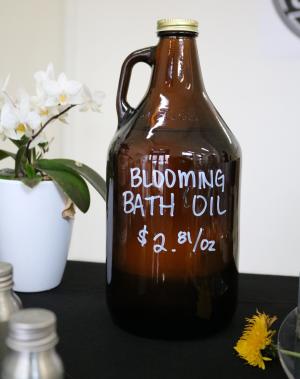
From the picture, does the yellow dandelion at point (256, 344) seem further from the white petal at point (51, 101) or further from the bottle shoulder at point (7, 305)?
the white petal at point (51, 101)

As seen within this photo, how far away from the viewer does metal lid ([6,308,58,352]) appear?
33 centimetres

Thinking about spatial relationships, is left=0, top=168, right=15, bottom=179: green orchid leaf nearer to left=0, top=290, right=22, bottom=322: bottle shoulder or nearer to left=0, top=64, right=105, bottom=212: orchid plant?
left=0, top=64, right=105, bottom=212: orchid plant

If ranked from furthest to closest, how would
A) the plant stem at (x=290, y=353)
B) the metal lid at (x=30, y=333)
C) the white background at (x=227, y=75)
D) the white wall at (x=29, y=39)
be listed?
the white background at (x=227, y=75) → the white wall at (x=29, y=39) → the plant stem at (x=290, y=353) → the metal lid at (x=30, y=333)

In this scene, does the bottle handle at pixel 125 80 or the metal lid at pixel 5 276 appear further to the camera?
the bottle handle at pixel 125 80

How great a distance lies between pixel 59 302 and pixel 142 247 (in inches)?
7.3

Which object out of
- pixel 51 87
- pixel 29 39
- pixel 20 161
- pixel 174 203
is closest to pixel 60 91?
pixel 51 87

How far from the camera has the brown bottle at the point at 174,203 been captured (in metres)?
0.54

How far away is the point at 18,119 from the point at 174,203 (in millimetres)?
248

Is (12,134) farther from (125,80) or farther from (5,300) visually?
(5,300)

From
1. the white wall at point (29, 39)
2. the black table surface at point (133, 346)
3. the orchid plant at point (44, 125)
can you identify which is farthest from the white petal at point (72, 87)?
the white wall at point (29, 39)

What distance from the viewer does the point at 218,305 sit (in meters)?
0.57

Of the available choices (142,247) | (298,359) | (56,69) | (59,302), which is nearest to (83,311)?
(59,302)

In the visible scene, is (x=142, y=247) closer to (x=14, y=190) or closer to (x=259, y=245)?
(x=14, y=190)

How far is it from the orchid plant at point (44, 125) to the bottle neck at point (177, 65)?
140mm
